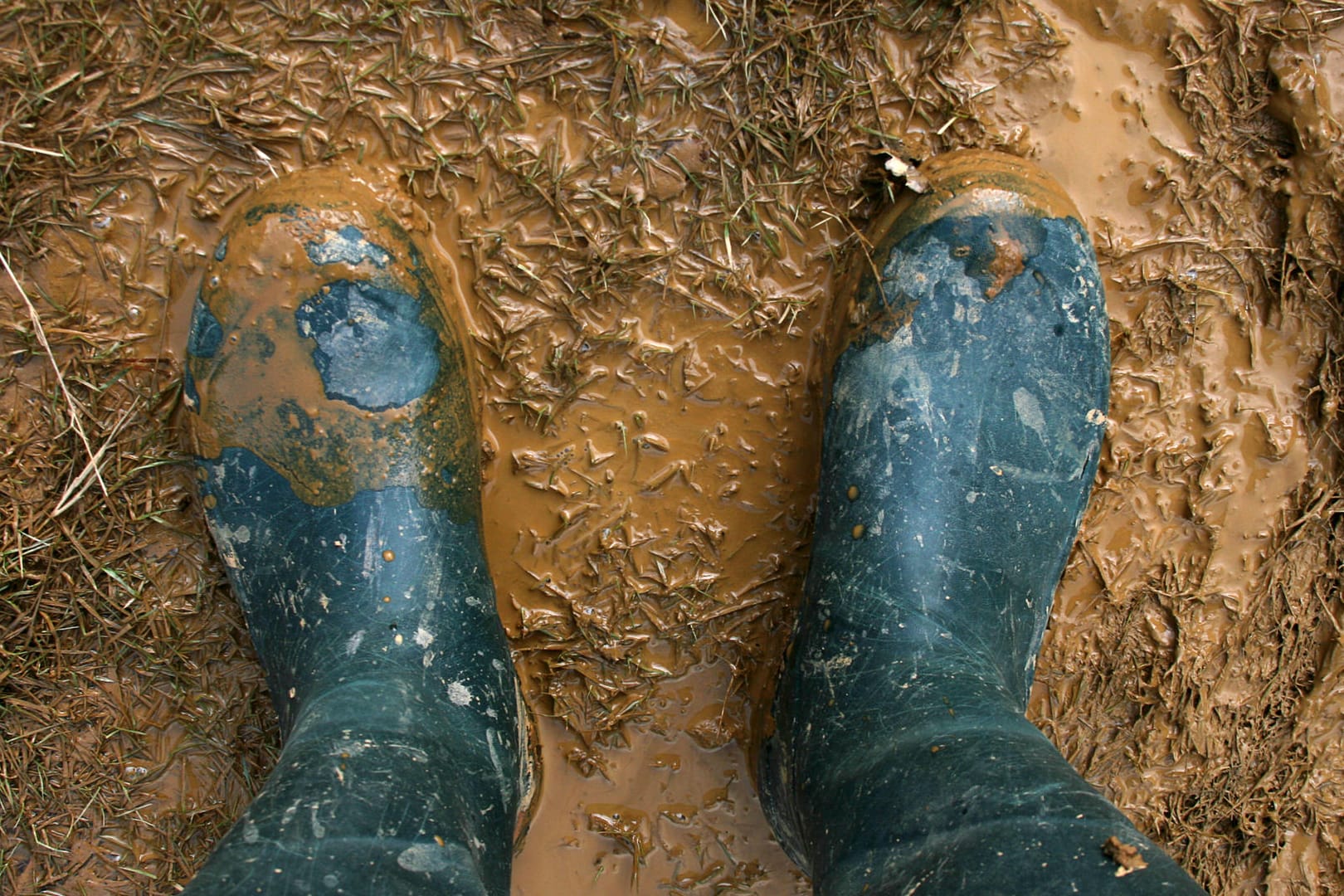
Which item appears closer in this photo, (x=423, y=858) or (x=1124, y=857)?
(x=1124, y=857)

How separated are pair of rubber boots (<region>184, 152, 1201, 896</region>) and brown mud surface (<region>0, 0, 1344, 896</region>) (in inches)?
4.2

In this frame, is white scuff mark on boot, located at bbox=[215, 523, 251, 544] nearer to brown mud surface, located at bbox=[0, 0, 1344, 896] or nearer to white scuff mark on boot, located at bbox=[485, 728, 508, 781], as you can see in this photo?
brown mud surface, located at bbox=[0, 0, 1344, 896]

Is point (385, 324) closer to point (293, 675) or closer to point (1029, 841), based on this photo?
point (293, 675)

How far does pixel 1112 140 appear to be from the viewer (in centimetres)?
156

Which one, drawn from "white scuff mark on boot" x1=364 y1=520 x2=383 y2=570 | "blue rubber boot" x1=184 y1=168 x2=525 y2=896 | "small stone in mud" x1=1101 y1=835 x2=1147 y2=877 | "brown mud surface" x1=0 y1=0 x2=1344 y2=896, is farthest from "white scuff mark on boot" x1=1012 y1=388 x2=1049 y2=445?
"white scuff mark on boot" x1=364 y1=520 x2=383 y2=570

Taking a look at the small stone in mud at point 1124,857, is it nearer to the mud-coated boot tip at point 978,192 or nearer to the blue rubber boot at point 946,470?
the blue rubber boot at point 946,470

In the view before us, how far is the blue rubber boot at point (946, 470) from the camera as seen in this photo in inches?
52.6

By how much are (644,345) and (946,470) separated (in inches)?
21.5

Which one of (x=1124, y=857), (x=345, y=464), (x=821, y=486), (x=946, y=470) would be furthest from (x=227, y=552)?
(x=1124, y=857)

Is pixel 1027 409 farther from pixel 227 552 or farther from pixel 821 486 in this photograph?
pixel 227 552

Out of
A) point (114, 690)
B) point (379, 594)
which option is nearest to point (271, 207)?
point (379, 594)

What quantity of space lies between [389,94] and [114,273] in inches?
22.2

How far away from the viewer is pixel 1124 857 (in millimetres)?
933

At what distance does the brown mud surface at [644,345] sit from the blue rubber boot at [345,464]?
11 centimetres
